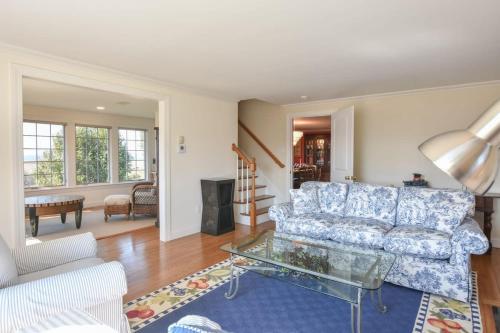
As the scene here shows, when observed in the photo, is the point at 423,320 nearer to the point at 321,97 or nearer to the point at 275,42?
the point at 275,42

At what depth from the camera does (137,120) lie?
27.7 feet

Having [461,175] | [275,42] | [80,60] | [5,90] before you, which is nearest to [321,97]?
[275,42]

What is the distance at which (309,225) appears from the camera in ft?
11.9

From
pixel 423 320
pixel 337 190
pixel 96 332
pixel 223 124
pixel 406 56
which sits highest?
pixel 406 56

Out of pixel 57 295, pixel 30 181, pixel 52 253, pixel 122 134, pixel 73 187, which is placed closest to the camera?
pixel 57 295

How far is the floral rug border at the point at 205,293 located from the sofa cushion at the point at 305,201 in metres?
1.35

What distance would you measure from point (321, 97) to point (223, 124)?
68.9 inches

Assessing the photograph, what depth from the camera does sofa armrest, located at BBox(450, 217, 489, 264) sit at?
Result: 2600mm

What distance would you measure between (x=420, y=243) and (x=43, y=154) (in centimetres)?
741

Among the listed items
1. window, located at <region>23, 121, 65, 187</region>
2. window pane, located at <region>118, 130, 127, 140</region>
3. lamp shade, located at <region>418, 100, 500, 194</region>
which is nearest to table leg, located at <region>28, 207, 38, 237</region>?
window, located at <region>23, 121, 65, 187</region>

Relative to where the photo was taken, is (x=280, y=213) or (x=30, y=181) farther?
(x=30, y=181)

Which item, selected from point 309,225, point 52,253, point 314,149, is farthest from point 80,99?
point 314,149

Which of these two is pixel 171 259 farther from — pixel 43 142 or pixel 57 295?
pixel 43 142

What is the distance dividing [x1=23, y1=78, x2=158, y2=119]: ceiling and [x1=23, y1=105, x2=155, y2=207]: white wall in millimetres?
233
